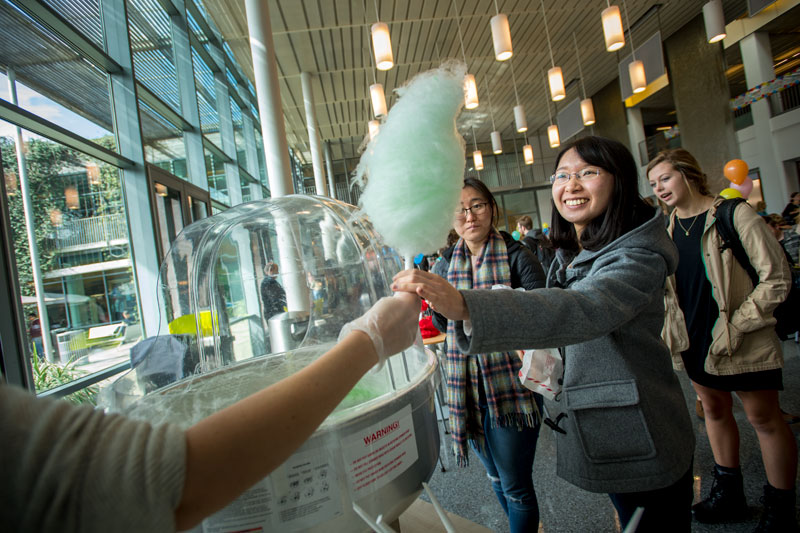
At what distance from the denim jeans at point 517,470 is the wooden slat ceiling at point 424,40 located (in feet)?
21.7

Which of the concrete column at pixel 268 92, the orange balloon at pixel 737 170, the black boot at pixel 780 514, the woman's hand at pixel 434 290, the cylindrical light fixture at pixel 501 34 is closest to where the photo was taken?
the woman's hand at pixel 434 290

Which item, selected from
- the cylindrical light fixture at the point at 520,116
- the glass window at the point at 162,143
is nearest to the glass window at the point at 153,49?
the glass window at the point at 162,143

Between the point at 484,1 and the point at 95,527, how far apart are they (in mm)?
7949

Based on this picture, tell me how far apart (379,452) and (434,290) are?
12.5 inches

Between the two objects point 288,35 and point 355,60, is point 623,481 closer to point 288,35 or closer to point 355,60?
point 288,35

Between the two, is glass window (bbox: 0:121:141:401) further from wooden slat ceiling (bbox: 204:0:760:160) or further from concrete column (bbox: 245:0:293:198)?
wooden slat ceiling (bbox: 204:0:760:160)

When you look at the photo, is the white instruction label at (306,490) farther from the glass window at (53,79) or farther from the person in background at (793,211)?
the person in background at (793,211)

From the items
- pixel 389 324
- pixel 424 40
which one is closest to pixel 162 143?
pixel 389 324

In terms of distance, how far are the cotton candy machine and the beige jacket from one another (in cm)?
147

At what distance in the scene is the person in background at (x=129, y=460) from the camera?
0.39 m

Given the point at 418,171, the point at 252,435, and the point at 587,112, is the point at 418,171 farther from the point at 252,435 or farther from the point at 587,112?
the point at 587,112

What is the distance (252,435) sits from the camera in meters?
0.48

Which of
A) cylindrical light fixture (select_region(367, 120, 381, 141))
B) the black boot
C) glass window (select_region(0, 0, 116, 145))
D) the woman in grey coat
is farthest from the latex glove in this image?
glass window (select_region(0, 0, 116, 145))

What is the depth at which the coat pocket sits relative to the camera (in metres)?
1.05
